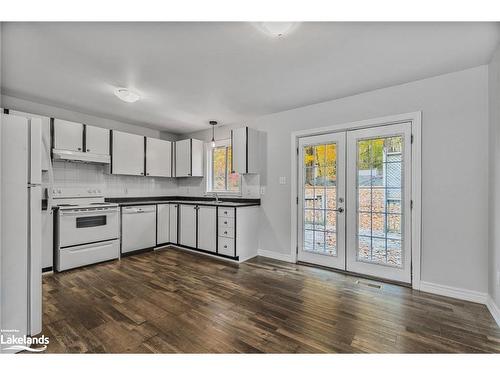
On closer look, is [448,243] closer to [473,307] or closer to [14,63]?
[473,307]

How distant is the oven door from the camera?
10.9 feet

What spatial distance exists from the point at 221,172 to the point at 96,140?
2.24m

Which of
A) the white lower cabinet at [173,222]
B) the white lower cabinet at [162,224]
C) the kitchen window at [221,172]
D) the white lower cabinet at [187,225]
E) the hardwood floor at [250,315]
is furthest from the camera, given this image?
the kitchen window at [221,172]

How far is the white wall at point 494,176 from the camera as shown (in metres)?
A: 2.11

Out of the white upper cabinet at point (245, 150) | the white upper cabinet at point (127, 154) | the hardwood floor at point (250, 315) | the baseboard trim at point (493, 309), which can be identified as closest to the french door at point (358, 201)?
the hardwood floor at point (250, 315)

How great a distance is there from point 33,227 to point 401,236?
3592 mm

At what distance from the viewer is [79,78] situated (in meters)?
2.74

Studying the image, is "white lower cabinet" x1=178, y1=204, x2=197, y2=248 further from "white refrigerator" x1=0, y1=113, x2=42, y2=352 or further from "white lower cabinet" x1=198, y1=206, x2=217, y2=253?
"white refrigerator" x1=0, y1=113, x2=42, y2=352

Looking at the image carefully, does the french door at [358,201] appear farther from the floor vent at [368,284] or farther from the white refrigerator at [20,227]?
the white refrigerator at [20,227]

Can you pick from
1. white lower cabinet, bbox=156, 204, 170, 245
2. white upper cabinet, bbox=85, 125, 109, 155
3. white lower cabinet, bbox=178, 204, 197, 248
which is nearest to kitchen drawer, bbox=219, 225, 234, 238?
white lower cabinet, bbox=178, 204, 197, 248

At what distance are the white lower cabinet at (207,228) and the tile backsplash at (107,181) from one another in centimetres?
154

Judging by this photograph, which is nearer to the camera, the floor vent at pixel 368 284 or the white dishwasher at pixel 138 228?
the floor vent at pixel 368 284

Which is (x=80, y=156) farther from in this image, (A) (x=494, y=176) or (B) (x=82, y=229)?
(A) (x=494, y=176)
